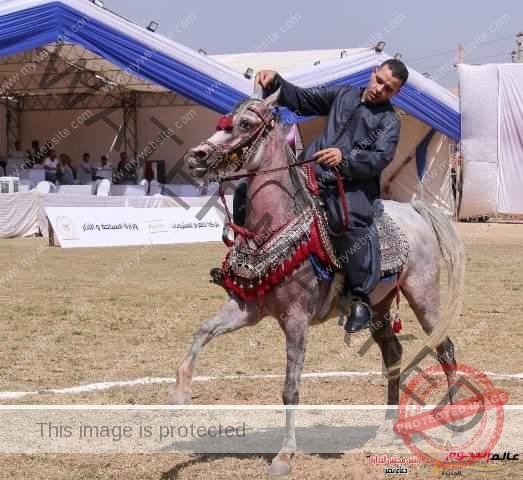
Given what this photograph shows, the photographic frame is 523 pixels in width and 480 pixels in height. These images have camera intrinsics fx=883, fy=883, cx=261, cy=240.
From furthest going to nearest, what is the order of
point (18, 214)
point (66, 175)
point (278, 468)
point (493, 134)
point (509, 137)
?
1. point (509, 137)
2. point (493, 134)
3. point (66, 175)
4. point (18, 214)
5. point (278, 468)

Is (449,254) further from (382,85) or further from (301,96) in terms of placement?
(301,96)

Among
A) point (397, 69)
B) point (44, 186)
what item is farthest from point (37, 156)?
point (397, 69)

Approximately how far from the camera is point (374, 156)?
567 cm

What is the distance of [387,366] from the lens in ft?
22.4

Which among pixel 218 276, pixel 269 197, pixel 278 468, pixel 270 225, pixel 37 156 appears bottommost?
pixel 278 468

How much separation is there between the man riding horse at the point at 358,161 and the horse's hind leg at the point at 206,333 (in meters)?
0.31

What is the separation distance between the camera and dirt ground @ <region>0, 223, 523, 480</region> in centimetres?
549

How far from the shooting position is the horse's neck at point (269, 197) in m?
5.55

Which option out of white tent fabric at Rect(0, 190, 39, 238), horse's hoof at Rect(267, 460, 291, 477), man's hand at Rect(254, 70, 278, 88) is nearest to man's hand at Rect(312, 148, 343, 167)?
man's hand at Rect(254, 70, 278, 88)

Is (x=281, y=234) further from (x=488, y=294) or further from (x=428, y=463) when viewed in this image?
(x=488, y=294)

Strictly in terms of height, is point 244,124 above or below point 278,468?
above

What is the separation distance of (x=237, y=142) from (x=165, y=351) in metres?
4.37

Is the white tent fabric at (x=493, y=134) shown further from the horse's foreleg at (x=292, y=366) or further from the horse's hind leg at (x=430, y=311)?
the horse's foreleg at (x=292, y=366)

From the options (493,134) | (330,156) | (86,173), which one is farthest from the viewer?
(86,173)
